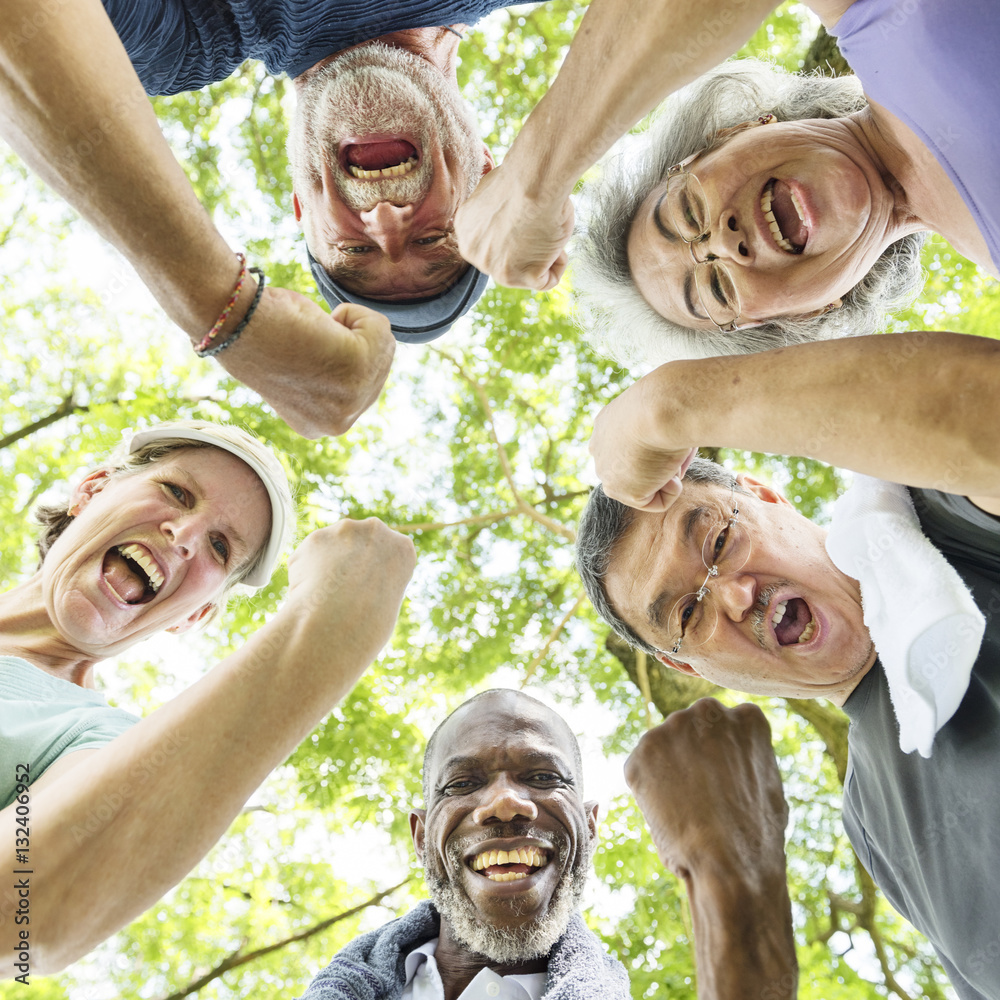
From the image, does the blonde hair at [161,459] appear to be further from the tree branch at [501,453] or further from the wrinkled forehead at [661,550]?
the tree branch at [501,453]

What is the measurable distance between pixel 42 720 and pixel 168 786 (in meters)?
1.06

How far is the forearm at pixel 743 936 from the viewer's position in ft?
5.46

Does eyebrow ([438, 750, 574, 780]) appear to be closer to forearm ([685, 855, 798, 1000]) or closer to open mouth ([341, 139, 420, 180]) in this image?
forearm ([685, 855, 798, 1000])

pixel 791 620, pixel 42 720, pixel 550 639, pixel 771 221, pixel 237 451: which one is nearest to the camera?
pixel 42 720

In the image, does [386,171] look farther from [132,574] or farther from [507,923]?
[507,923]

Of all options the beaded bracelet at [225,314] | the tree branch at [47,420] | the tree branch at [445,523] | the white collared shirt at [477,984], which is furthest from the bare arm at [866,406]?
the tree branch at [47,420]

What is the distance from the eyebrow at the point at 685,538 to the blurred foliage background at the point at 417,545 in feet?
8.44

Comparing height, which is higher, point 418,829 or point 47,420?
point 47,420

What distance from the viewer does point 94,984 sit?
18.0 ft

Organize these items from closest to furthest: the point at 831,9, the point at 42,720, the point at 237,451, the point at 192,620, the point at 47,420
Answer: the point at 831,9
the point at 42,720
the point at 237,451
the point at 192,620
the point at 47,420

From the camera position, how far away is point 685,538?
8.98 ft

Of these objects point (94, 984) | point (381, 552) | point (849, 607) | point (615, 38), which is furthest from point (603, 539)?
point (94, 984)

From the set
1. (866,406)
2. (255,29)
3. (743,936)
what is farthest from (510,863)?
(255,29)

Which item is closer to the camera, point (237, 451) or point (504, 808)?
point (504, 808)
